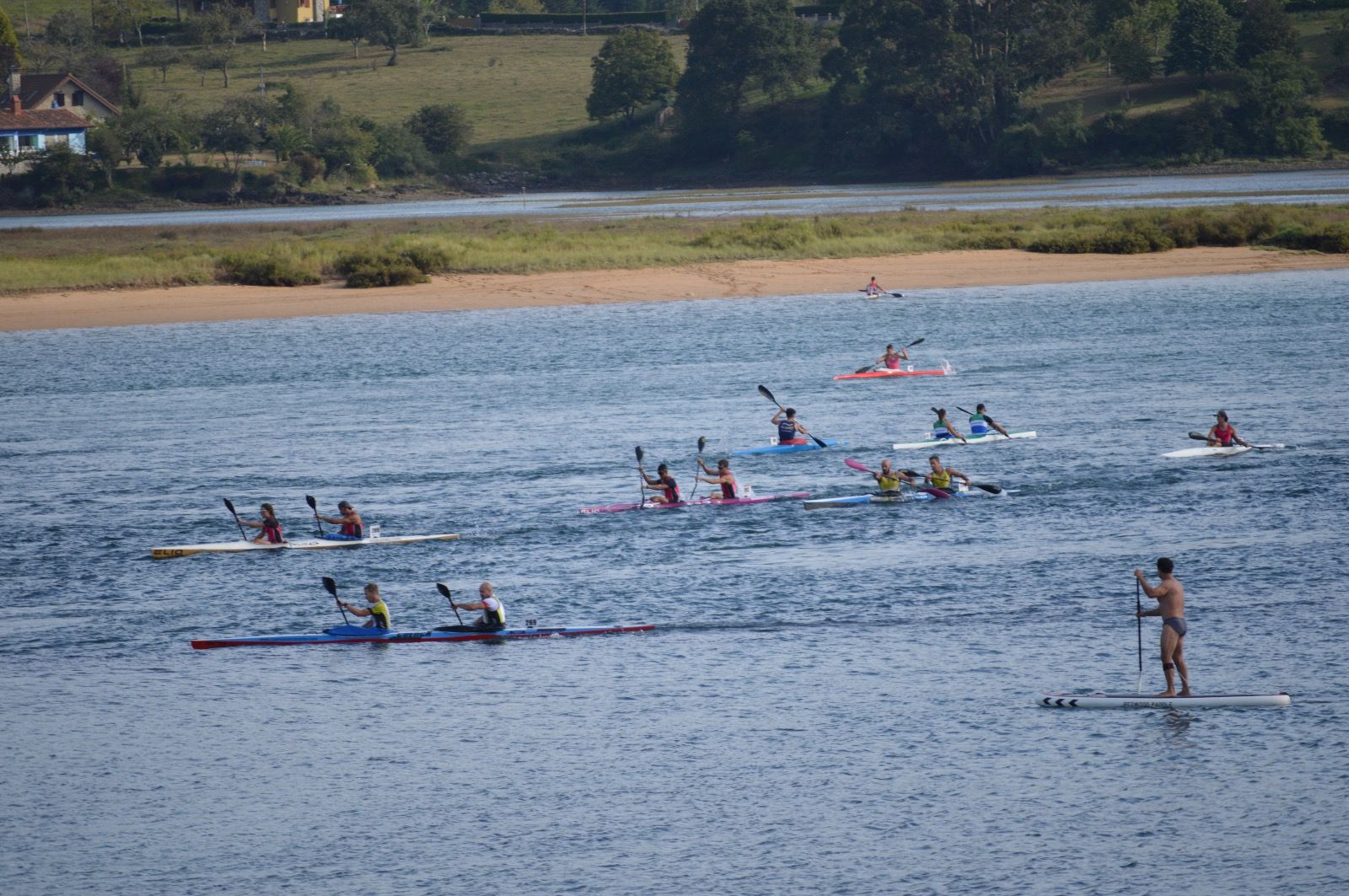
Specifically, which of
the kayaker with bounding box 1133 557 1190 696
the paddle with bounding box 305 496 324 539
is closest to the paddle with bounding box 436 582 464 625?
the paddle with bounding box 305 496 324 539

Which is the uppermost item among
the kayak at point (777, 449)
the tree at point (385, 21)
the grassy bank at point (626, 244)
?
the tree at point (385, 21)

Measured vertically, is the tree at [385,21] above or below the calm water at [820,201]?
above

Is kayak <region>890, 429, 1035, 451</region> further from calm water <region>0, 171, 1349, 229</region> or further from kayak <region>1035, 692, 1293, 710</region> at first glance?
calm water <region>0, 171, 1349, 229</region>

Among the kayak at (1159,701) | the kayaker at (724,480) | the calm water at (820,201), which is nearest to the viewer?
the kayak at (1159,701)

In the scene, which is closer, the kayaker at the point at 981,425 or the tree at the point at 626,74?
the kayaker at the point at 981,425

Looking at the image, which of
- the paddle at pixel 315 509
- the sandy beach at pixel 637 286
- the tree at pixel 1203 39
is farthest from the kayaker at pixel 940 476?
the tree at pixel 1203 39

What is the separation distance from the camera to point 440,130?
A: 149750 mm

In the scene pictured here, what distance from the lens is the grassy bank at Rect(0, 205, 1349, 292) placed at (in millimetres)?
71375

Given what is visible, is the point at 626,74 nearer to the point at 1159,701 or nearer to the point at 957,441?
the point at 957,441

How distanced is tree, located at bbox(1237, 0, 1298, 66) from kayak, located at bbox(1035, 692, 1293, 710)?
124 m

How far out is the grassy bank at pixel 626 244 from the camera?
71375mm

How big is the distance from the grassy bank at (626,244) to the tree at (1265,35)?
57.5 metres

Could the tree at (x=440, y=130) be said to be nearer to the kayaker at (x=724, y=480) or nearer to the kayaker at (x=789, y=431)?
the kayaker at (x=789, y=431)

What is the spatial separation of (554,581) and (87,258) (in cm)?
5429
